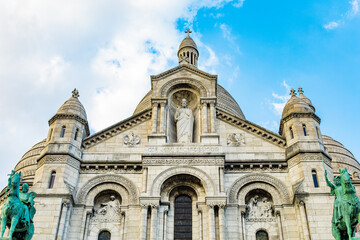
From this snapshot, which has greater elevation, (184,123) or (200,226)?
(184,123)

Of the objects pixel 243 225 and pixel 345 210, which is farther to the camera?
pixel 243 225

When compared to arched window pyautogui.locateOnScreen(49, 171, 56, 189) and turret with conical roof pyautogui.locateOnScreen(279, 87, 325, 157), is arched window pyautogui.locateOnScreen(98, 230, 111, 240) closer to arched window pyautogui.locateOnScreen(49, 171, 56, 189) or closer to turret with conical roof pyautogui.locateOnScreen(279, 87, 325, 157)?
arched window pyautogui.locateOnScreen(49, 171, 56, 189)

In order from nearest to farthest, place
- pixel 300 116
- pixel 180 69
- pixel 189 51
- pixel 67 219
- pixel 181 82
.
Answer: pixel 67 219 → pixel 300 116 → pixel 181 82 → pixel 180 69 → pixel 189 51

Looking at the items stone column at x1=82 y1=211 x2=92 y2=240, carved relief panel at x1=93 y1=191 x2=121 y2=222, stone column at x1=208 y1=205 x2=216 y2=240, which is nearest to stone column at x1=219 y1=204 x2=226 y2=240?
stone column at x1=208 y1=205 x2=216 y2=240

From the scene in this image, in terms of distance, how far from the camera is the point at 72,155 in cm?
2319

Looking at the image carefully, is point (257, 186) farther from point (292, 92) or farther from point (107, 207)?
point (107, 207)

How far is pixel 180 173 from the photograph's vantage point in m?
22.6

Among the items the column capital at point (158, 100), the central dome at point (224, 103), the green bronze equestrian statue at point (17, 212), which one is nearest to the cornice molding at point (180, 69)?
the column capital at point (158, 100)

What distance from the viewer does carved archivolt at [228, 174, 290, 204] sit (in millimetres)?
22188

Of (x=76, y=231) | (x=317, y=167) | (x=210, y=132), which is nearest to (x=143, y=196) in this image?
(x=76, y=231)

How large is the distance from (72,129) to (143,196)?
5.65 meters

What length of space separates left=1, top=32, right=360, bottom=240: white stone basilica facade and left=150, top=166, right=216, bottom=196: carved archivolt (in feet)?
0.16

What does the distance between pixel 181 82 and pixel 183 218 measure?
8496mm

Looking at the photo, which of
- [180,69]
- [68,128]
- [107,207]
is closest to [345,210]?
[107,207]
